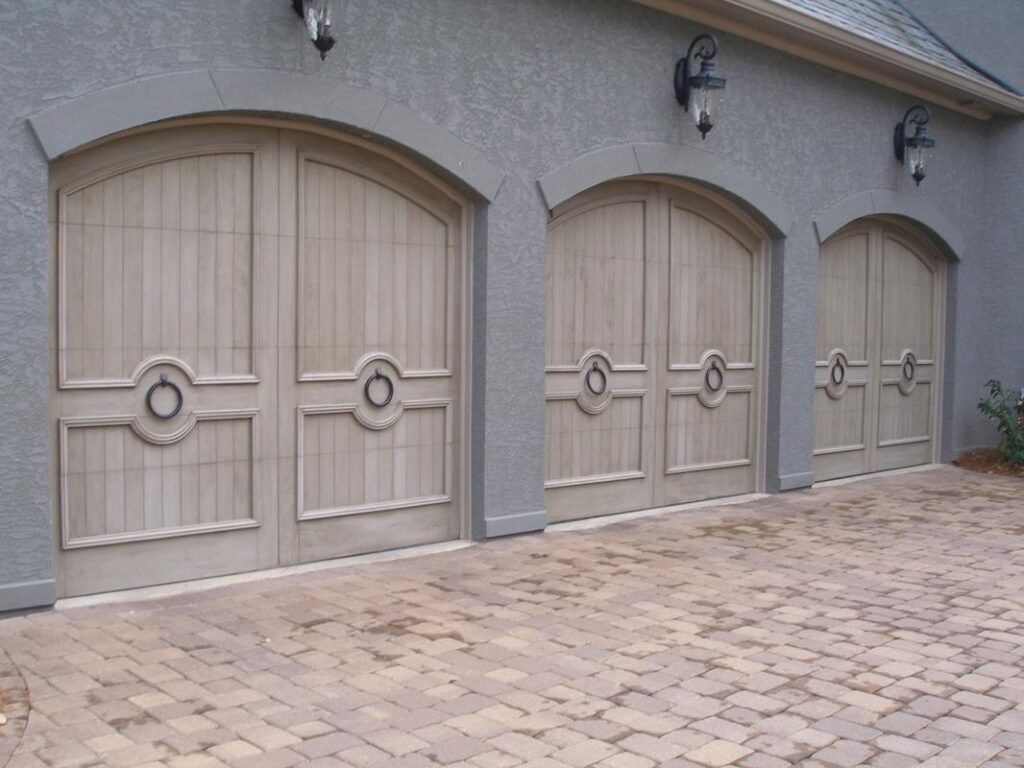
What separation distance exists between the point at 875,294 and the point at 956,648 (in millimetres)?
5634

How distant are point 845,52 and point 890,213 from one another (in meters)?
1.60

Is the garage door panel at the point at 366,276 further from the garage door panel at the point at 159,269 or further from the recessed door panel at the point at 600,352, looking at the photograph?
the recessed door panel at the point at 600,352

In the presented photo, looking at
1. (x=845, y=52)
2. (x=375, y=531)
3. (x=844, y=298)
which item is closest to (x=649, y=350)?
(x=375, y=531)

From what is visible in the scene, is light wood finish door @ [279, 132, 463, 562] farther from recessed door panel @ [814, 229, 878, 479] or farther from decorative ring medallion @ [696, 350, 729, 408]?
recessed door panel @ [814, 229, 878, 479]

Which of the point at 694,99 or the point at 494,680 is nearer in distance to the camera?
the point at 494,680

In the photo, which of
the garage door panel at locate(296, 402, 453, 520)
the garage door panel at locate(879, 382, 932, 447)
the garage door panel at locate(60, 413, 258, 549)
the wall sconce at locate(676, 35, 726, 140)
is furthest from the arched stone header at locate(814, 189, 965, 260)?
the garage door panel at locate(60, 413, 258, 549)

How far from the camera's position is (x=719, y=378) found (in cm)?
834

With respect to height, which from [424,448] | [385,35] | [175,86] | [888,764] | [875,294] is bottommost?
[888,764]

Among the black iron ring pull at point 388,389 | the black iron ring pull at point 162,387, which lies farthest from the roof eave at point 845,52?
the black iron ring pull at point 162,387

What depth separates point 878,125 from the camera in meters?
9.44

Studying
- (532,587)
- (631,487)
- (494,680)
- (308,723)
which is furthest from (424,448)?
(308,723)

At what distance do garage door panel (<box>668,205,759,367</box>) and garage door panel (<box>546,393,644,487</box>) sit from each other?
0.61 m

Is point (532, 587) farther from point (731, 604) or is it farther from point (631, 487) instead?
point (631, 487)

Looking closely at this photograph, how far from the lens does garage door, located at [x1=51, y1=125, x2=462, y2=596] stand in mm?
5102
